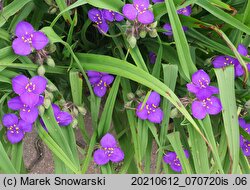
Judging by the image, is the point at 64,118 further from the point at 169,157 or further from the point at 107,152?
the point at 169,157

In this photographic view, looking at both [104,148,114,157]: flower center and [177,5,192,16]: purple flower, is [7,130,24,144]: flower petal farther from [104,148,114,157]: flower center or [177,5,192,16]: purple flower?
[177,5,192,16]: purple flower

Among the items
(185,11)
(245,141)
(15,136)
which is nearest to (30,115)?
(15,136)

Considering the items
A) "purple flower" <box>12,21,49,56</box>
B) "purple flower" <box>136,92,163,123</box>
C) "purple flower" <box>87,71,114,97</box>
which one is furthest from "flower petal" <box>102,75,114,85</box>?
"purple flower" <box>12,21,49,56</box>

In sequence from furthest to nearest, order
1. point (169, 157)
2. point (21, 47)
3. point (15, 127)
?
point (169, 157) → point (15, 127) → point (21, 47)

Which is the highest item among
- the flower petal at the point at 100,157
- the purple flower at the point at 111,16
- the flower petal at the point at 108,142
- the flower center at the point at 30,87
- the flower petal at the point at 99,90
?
the purple flower at the point at 111,16

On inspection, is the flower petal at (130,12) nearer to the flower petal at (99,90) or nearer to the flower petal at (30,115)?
the flower petal at (99,90)

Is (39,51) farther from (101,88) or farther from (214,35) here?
(214,35)

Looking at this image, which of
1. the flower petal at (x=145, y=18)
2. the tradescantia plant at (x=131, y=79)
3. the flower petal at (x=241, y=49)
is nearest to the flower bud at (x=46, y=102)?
the tradescantia plant at (x=131, y=79)
